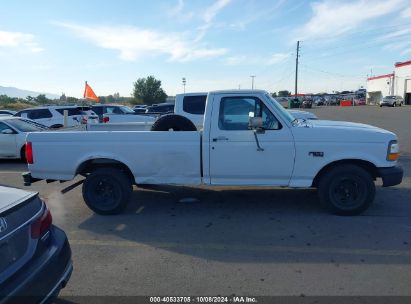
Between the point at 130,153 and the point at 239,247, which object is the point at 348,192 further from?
the point at 130,153

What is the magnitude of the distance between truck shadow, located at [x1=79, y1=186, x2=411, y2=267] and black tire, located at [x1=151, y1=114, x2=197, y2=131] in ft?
4.36

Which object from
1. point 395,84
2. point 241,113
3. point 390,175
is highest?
point 395,84

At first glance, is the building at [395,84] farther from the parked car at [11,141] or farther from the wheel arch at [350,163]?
the wheel arch at [350,163]

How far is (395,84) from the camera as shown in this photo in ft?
222

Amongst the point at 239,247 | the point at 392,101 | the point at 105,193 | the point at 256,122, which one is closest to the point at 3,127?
the point at 105,193

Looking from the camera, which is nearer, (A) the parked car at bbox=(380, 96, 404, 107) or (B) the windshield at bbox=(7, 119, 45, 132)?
(B) the windshield at bbox=(7, 119, 45, 132)

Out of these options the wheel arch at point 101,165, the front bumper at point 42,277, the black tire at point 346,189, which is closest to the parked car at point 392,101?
the black tire at point 346,189

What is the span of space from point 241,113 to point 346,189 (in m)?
1.97

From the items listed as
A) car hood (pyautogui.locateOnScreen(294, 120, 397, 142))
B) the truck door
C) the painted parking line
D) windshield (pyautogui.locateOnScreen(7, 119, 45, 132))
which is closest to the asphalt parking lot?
the painted parking line

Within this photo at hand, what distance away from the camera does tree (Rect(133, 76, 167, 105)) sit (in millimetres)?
75125

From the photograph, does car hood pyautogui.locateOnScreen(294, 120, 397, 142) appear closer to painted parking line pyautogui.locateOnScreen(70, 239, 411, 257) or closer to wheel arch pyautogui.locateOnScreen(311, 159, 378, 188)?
wheel arch pyautogui.locateOnScreen(311, 159, 378, 188)

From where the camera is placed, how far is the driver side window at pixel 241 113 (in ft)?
18.9

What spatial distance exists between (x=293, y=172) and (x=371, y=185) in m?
1.16

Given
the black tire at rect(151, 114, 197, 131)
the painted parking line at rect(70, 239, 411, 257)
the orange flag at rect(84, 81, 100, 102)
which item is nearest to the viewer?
the painted parking line at rect(70, 239, 411, 257)
